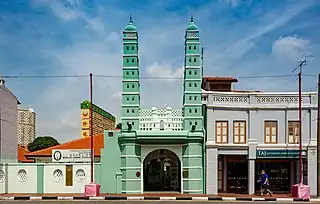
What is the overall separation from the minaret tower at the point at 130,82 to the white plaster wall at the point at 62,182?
11.2ft

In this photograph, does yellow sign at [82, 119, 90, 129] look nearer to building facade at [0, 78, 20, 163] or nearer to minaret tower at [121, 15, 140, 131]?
building facade at [0, 78, 20, 163]

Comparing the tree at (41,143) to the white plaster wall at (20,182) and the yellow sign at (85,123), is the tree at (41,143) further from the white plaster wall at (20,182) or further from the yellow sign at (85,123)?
the white plaster wall at (20,182)

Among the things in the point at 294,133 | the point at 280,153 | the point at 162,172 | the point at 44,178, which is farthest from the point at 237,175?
the point at 44,178

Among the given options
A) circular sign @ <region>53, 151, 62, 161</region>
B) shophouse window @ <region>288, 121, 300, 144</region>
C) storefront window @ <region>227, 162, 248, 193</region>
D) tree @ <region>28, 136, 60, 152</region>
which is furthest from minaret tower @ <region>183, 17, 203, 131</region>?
tree @ <region>28, 136, 60, 152</region>

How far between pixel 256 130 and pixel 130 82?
7573 millimetres

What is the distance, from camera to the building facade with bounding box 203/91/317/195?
26.0 m

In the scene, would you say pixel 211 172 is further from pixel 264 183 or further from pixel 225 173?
pixel 264 183

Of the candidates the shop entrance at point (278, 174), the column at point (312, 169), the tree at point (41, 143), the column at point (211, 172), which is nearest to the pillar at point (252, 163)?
the shop entrance at point (278, 174)

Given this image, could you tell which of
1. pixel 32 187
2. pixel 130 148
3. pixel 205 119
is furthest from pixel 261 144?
pixel 32 187

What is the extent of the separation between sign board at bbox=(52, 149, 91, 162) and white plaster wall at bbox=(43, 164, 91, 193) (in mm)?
744

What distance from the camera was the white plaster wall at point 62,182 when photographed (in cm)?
2638

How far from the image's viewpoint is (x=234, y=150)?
26109mm

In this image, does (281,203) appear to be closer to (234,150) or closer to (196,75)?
(234,150)

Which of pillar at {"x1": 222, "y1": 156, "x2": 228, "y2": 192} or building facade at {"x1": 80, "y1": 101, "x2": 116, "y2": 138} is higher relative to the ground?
building facade at {"x1": 80, "y1": 101, "x2": 116, "y2": 138}
